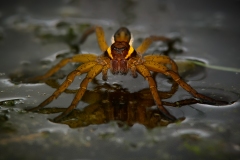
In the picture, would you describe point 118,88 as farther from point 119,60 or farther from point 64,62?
point 64,62

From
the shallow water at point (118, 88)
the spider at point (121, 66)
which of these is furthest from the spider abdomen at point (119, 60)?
the shallow water at point (118, 88)

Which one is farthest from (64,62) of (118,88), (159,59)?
(159,59)

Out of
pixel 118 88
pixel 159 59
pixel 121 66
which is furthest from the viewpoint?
pixel 159 59

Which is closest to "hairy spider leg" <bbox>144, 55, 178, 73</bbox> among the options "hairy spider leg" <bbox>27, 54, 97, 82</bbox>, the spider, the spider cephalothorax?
the spider

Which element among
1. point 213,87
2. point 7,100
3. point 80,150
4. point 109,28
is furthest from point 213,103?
point 109,28

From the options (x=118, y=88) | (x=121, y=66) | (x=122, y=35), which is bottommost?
(x=118, y=88)

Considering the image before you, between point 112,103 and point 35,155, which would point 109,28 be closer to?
point 112,103

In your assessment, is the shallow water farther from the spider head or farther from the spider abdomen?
the spider head

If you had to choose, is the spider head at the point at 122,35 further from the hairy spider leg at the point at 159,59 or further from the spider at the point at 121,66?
the hairy spider leg at the point at 159,59
